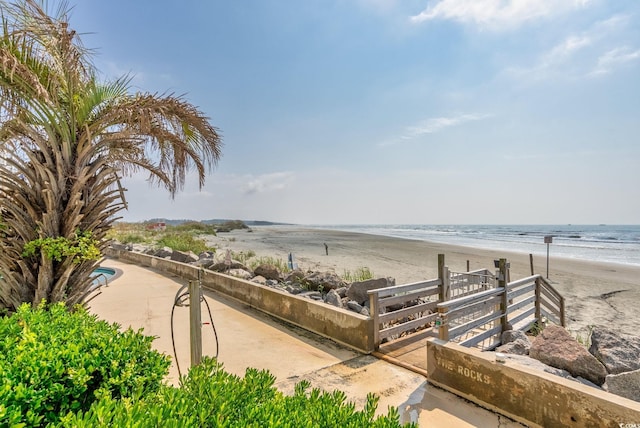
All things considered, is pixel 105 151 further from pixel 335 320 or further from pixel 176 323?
pixel 335 320

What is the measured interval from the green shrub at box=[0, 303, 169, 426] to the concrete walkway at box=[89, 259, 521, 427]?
0.25m

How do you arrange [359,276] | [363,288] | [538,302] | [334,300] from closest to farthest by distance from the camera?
[538,302] → [334,300] → [363,288] → [359,276]

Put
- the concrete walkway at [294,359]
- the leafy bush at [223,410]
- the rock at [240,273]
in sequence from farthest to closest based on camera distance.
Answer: the rock at [240,273] → the concrete walkway at [294,359] → the leafy bush at [223,410]

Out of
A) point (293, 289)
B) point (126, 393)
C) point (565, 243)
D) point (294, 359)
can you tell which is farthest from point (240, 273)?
point (565, 243)

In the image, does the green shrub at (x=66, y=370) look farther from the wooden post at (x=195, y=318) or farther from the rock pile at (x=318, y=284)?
the rock pile at (x=318, y=284)

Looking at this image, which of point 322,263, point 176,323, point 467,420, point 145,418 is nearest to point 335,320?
point 467,420

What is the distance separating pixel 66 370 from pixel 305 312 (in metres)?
3.96

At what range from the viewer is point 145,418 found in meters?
1.35

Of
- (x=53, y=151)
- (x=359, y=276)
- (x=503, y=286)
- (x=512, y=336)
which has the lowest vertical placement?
(x=359, y=276)

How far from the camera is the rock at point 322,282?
856 cm

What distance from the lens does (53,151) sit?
3.91m

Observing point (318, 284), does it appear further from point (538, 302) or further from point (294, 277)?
point (538, 302)

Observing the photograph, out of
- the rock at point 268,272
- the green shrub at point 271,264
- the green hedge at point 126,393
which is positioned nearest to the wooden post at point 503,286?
the green hedge at point 126,393

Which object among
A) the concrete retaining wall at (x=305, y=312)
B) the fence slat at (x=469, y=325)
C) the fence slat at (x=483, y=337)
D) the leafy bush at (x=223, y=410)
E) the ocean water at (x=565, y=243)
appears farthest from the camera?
the ocean water at (x=565, y=243)
